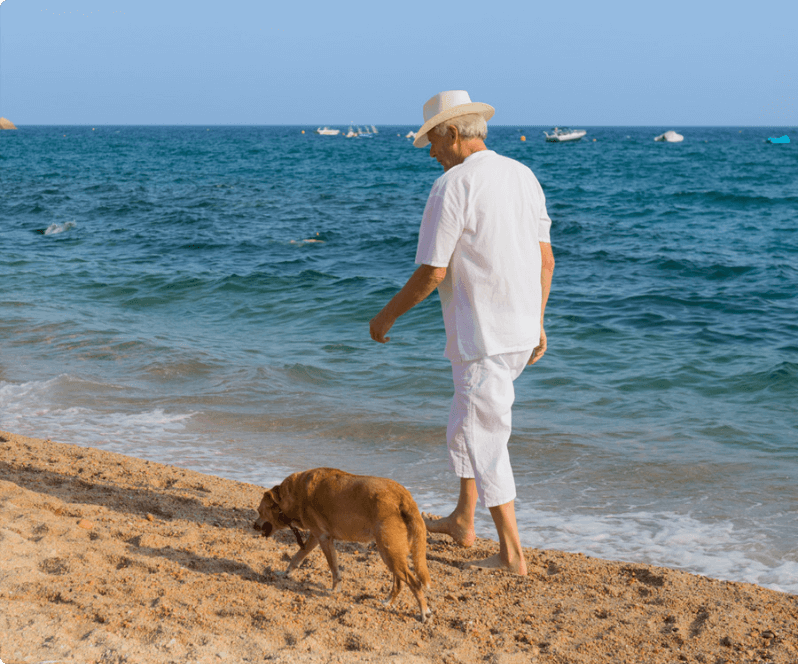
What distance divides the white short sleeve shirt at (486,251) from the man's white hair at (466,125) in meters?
0.11

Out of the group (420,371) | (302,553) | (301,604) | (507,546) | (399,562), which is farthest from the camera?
(420,371)

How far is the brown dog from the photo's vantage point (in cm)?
305

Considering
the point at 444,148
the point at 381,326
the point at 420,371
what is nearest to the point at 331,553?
the point at 381,326

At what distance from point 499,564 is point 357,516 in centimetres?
104

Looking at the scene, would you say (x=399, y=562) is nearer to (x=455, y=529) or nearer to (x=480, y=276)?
(x=455, y=529)

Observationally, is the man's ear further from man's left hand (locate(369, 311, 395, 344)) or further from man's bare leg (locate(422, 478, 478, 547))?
man's bare leg (locate(422, 478, 478, 547))

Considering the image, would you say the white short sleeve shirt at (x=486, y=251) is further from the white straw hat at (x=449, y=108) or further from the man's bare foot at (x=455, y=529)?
the man's bare foot at (x=455, y=529)

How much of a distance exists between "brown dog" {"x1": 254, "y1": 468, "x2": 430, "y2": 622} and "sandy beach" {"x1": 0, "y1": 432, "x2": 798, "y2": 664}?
238mm

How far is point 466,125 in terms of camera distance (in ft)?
11.3

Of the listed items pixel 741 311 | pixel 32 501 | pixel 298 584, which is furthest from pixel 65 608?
pixel 741 311

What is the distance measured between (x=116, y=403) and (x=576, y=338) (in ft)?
18.8

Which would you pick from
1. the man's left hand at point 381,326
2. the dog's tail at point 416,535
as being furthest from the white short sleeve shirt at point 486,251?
the dog's tail at point 416,535

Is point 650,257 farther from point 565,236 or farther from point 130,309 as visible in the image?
point 130,309

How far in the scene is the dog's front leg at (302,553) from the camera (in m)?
3.45
